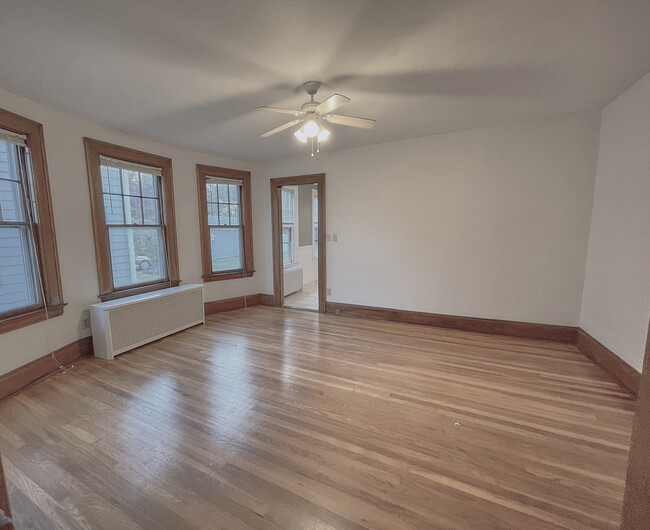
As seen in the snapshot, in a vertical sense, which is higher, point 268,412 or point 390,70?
point 390,70

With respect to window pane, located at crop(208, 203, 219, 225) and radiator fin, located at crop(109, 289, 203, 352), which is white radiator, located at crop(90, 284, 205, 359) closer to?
radiator fin, located at crop(109, 289, 203, 352)

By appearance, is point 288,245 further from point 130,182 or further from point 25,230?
point 25,230

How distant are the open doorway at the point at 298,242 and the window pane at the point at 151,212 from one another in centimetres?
174

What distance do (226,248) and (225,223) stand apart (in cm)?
43

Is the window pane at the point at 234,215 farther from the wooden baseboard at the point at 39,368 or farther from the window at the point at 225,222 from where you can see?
the wooden baseboard at the point at 39,368

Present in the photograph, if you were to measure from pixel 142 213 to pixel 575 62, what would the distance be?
15.1ft

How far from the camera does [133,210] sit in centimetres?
349

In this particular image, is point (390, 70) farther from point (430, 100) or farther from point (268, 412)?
point (268, 412)

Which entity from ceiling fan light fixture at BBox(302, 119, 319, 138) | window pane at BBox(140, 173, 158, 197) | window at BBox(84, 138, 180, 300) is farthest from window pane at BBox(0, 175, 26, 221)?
ceiling fan light fixture at BBox(302, 119, 319, 138)

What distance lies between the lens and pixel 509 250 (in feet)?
10.9

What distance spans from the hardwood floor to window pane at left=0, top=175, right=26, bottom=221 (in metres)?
1.52

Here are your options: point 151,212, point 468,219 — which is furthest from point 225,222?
point 468,219

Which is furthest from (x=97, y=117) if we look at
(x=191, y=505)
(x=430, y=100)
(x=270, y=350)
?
(x=191, y=505)

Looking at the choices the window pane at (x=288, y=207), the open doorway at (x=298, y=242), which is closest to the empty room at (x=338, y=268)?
the open doorway at (x=298, y=242)
